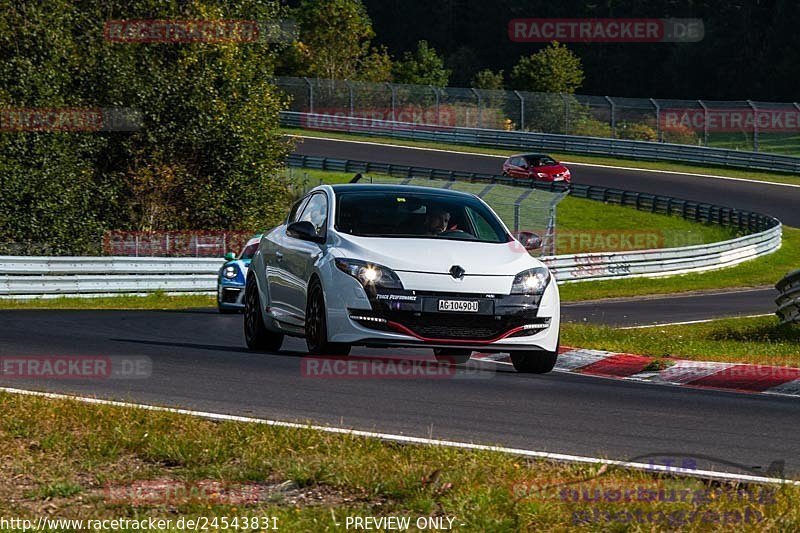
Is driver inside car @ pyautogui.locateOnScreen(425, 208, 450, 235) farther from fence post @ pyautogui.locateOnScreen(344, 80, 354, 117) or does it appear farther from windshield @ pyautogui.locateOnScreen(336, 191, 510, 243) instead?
fence post @ pyautogui.locateOnScreen(344, 80, 354, 117)

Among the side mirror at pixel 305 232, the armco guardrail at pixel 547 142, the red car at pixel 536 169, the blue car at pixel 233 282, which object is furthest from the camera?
the armco guardrail at pixel 547 142

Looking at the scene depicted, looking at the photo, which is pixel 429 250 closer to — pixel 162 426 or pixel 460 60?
pixel 162 426

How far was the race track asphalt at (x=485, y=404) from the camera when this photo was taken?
8.26 metres

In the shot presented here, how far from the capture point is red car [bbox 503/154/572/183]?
5331cm

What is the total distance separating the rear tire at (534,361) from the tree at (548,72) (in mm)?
71301

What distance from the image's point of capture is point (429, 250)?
11.4 metres

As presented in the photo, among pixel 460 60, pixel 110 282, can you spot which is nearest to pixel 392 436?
pixel 110 282

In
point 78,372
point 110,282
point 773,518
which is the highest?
point 773,518

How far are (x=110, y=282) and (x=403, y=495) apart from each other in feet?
70.2

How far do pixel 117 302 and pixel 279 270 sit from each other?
14.2m

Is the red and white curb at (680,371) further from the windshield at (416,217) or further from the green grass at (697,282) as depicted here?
the green grass at (697,282)

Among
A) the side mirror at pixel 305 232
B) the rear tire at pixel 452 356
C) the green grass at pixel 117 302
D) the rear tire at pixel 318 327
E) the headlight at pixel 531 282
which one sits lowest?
the green grass at pixel 117 302

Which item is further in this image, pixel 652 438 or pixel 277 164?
pixel 277 164

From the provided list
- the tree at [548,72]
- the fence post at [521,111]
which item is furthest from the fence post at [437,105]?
the tree at [548,72]
